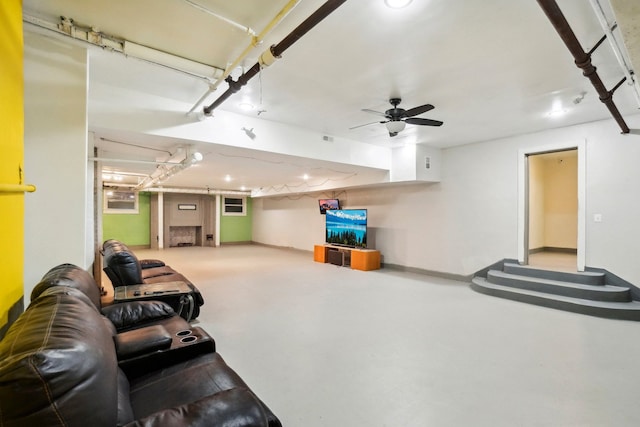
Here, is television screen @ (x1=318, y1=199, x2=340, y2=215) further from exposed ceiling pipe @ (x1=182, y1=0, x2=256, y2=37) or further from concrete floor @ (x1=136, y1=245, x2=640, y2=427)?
exposed ceiling pipe @ (x1=182, y1=0, x2=256, y2=37)

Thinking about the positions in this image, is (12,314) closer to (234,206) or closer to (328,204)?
(328,204)

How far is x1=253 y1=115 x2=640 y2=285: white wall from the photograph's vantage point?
4.16 meters

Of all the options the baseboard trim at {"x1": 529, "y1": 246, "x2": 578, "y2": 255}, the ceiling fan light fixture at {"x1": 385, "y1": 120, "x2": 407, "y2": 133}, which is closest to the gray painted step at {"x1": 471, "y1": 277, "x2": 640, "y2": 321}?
the baseboard trim at {"x1": 529, "y1": 246, "x2": 578, "y2": 255}

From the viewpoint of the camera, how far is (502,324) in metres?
3.53

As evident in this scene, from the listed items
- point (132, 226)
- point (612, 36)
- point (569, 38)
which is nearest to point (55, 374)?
point (569, 38)

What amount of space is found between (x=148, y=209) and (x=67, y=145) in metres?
9.92

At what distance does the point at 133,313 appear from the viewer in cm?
235

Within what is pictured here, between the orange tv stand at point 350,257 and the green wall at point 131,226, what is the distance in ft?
23.0

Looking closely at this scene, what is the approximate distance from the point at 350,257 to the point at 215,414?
6515 millimetres

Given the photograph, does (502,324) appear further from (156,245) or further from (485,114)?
(156,245)

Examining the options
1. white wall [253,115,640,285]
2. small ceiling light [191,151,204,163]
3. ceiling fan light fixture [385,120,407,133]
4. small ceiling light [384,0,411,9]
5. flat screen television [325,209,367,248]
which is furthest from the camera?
flat screen television [325,209,367,248]

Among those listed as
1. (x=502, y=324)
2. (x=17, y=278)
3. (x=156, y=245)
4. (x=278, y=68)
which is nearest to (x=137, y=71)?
(x=278, y=68)

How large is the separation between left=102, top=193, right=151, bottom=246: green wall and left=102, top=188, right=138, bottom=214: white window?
0.15 meters

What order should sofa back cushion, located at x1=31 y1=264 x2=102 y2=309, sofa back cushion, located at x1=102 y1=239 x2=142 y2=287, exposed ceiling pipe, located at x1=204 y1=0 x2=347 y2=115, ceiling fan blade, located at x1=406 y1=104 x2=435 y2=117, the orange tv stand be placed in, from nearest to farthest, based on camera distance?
sofa back cushion, located at x1=31 y1=264 x2=102 y2=309 < exposed ceiling pipe, located at x1=204 y1=0 x2=347 y2=115 < ceiling fan blade, located at x1=406 y1=104 x2=435 y2=117 < sofa back cushion, located at x1=102 y1=239 x2=142 y2=287 < the orange tv stand
